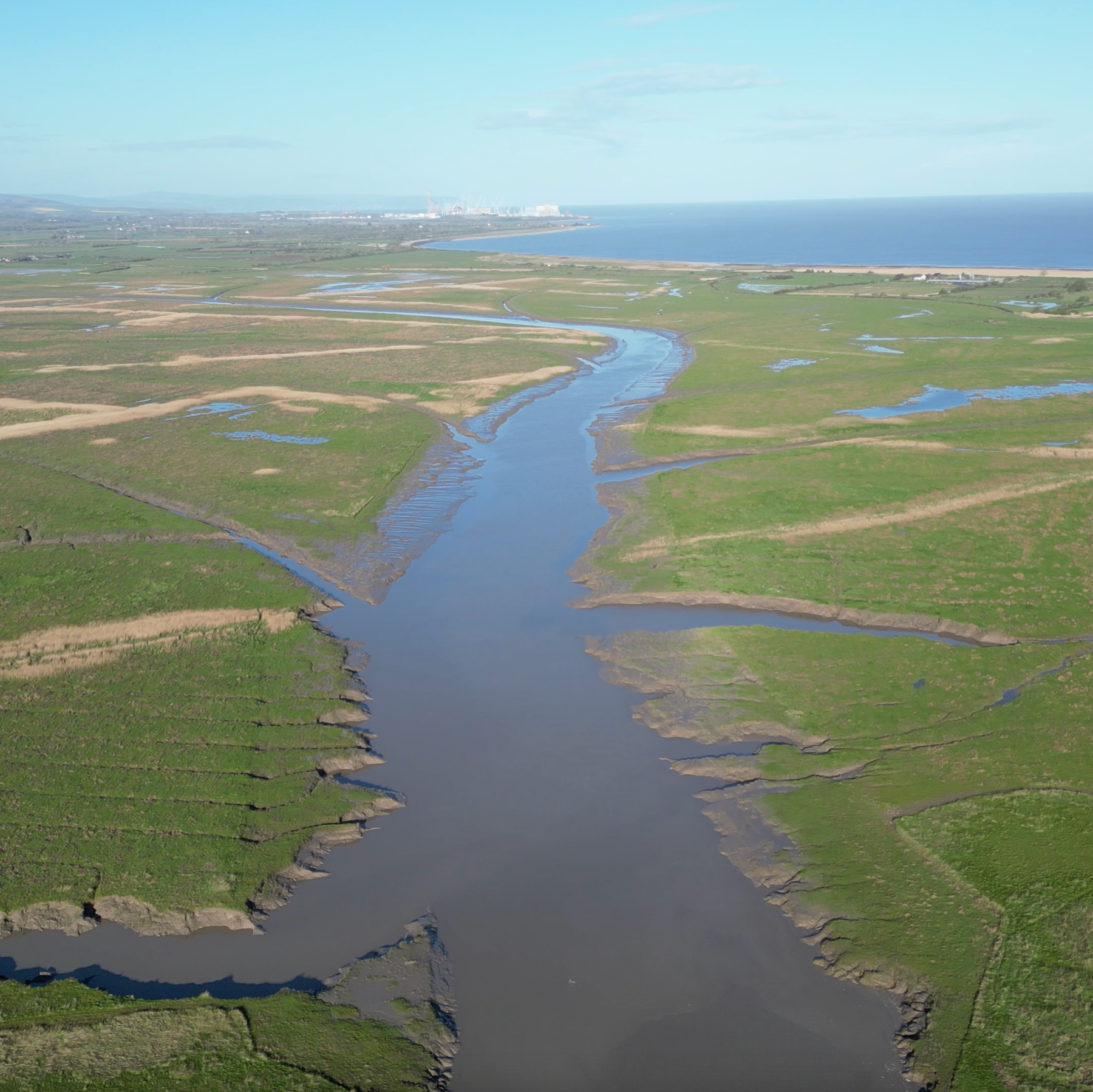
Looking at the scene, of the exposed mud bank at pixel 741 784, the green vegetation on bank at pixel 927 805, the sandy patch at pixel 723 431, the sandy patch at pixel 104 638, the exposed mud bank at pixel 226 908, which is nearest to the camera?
the green vegetation on bank at pixel 927 805

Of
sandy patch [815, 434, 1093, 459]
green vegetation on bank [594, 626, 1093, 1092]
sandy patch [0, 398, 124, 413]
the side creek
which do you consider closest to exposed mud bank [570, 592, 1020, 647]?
green vegetation on bank [594, 626, 1093, 1092]

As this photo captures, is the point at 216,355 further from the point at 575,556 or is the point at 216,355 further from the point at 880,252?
the point at 880,252

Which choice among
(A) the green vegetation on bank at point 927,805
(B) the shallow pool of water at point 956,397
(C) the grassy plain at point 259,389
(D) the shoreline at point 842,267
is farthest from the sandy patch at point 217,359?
(D) the shoreline at point 842,267

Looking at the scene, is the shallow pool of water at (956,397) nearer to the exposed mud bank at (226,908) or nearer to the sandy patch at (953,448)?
the sandy patch at (953,448)

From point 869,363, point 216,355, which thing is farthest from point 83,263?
point 869,363

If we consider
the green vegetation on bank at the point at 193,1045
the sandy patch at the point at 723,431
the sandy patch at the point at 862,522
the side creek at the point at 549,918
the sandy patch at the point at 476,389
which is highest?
the sandy patch at the point at 476,389
